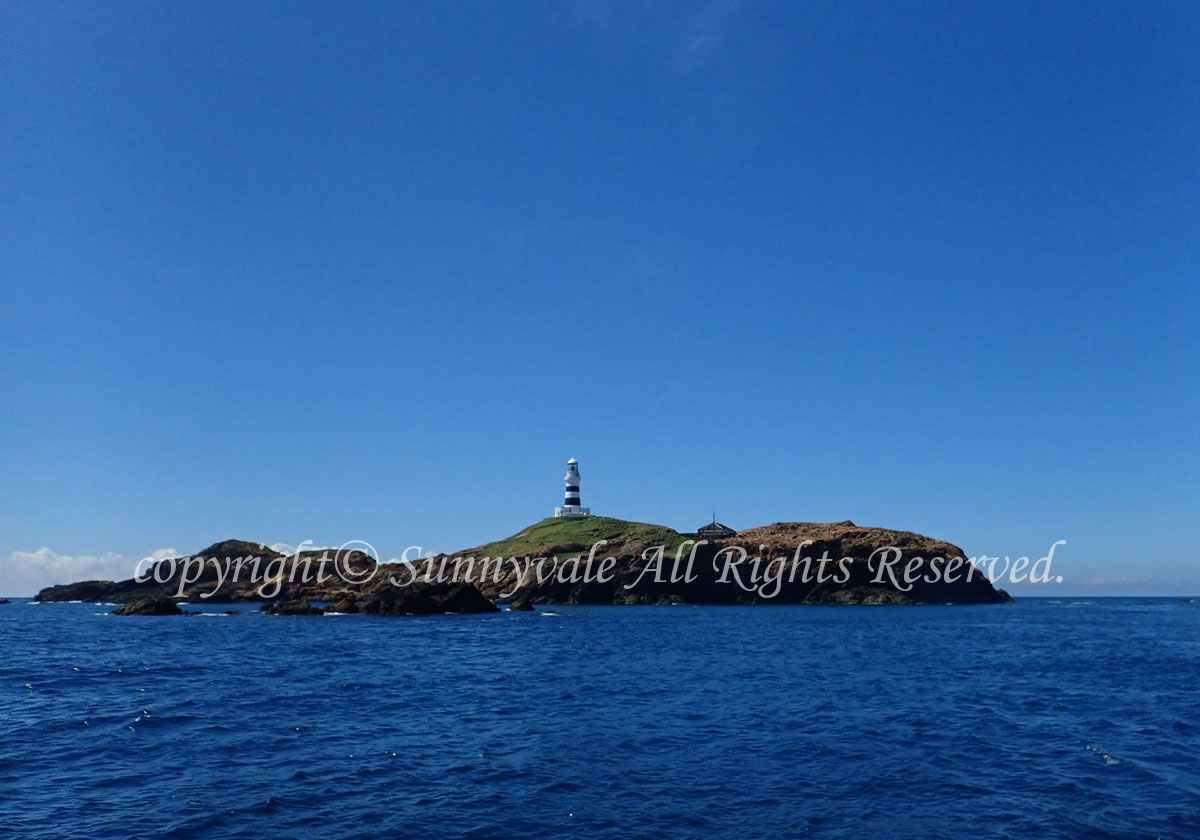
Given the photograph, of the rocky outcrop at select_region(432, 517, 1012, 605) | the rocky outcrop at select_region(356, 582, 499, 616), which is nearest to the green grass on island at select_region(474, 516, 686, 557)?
the rocky outcrop at select_region(432, 517, 1012, 605)

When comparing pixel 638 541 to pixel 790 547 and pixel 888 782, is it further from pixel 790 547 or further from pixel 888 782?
pixel 888 782

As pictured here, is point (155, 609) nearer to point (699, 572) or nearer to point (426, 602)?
point (426, 602)

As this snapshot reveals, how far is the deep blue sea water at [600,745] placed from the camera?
16.3 m

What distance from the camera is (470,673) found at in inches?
1590

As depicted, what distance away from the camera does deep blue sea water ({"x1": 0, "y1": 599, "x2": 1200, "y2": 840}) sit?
16312mm

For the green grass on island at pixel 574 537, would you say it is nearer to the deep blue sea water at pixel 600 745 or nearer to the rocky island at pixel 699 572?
the rocky island at pixel 699 572

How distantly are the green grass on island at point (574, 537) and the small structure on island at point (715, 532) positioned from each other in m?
5.12

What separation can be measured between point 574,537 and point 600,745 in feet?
475

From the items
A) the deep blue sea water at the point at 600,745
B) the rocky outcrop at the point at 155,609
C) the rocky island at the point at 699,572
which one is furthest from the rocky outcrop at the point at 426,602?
the deep blue sea water at the point at 600,745

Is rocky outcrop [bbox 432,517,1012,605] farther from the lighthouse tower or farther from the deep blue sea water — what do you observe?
the deep blue sea water

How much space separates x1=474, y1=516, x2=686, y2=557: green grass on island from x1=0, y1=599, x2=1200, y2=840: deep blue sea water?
103351 millimetres

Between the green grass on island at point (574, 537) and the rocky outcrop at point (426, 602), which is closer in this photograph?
the rocky outcrop at point (426, 602)

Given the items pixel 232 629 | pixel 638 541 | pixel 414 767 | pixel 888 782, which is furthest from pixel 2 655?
pixel 638 541

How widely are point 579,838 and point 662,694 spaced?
62.3 feet
